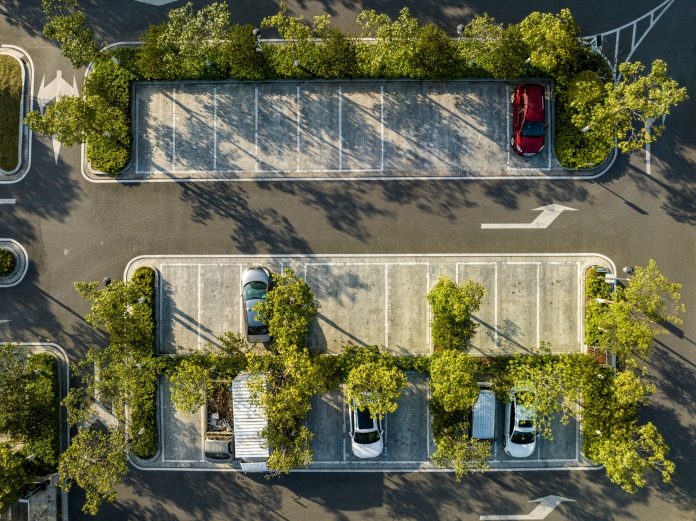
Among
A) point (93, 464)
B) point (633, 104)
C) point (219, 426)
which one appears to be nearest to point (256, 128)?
point (219, 426)

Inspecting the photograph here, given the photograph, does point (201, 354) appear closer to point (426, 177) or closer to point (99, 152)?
point (99, 152)

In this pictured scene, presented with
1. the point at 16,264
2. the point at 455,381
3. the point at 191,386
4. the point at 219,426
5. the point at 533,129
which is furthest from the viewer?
the point at 16,264

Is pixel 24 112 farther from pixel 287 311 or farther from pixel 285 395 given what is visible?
pixel 285 395

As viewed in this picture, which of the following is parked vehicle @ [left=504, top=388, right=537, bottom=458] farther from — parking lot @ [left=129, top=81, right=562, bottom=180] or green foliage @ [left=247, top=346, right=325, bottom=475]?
parking lot @ [left=129, top=81, right=562, bottom=180]

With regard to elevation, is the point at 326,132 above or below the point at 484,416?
above

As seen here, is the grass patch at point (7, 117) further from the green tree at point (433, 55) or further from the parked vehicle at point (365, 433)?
the parked vehicle at point (365, 433)

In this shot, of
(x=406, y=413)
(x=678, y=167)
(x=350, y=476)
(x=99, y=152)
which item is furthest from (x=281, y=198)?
(x=678, y=167)
